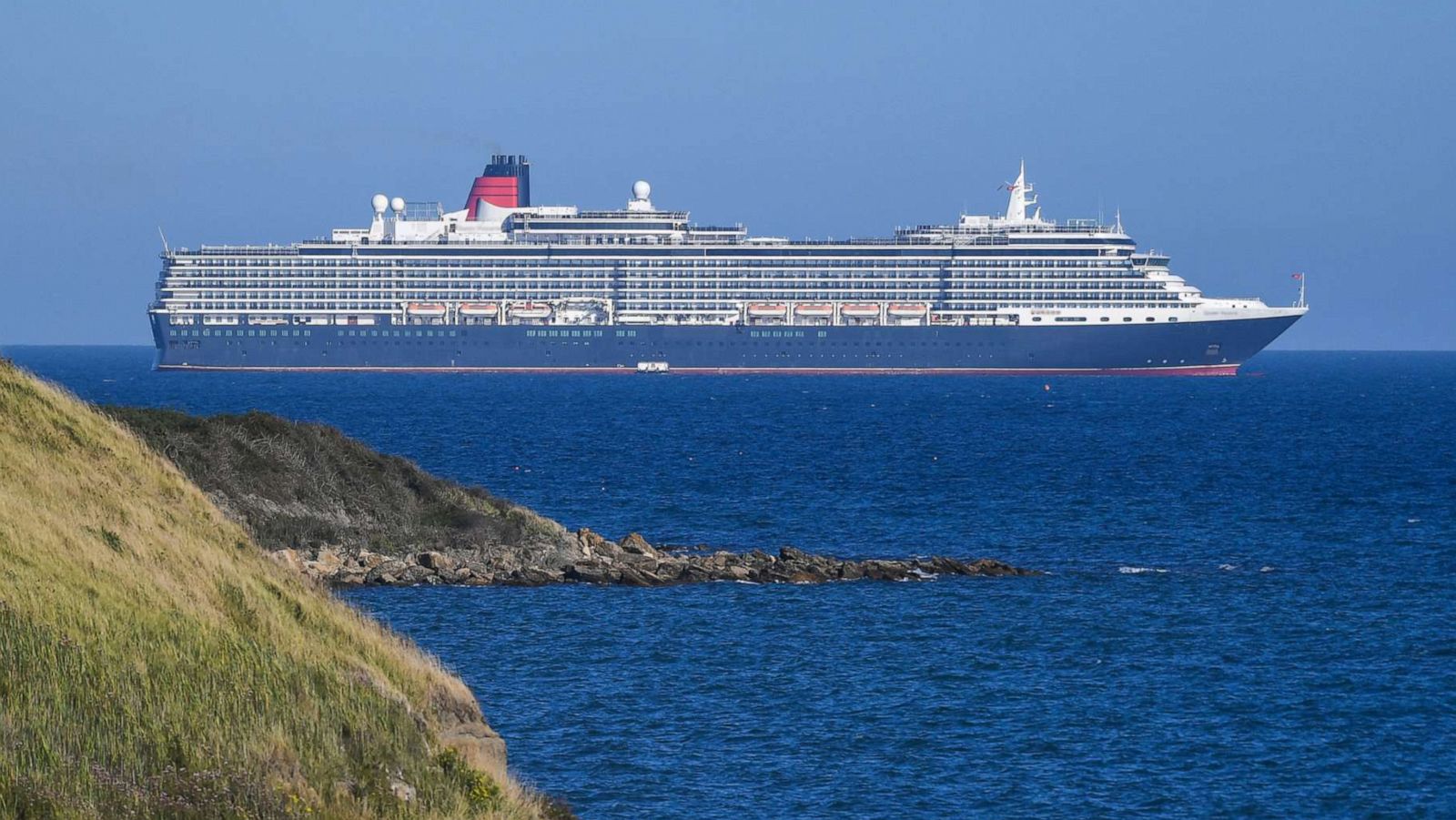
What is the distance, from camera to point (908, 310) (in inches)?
4193

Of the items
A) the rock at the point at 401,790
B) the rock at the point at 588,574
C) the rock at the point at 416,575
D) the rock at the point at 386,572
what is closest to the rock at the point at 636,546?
the rock at the point at 588,574

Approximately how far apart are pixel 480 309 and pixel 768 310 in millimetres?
18254

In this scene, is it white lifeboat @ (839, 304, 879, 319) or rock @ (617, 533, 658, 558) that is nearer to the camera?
rock @ (617, 533, 658, 558)

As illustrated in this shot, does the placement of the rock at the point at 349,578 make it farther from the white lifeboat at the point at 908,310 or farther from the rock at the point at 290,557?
the white lifeboat at the point at 908,310

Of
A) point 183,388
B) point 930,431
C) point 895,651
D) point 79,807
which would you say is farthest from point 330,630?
point 183,388

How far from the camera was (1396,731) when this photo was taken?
56.2ft

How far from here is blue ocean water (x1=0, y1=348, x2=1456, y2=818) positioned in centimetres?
1539

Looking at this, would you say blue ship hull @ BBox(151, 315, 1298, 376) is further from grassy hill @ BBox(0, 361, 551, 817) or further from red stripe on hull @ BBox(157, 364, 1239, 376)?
grassy hill @ BBox(0, 361, 551, 817)

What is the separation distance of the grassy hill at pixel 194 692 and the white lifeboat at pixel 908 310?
298 feet

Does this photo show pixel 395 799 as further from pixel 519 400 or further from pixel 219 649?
pixel 519 400

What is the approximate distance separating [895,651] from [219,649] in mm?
9961

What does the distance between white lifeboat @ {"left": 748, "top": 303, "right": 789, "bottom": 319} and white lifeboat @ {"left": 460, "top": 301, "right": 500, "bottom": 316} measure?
1621 centimetres

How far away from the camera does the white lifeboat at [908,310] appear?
106 metres

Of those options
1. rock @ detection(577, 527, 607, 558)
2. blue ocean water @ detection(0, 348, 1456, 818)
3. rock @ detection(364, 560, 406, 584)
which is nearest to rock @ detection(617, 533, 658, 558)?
rock @ detection(577, 527, 607, 558)
